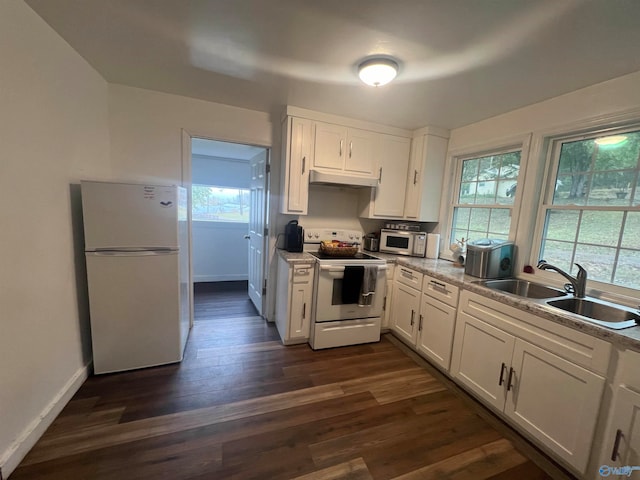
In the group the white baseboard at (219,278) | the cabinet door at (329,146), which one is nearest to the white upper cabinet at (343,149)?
the cabinet door at (329,146)

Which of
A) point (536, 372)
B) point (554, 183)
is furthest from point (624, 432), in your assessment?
point (554, 183)

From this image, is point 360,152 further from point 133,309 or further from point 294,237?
point 133,309

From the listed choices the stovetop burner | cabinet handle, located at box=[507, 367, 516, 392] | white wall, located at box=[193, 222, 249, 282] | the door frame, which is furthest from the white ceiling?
white wall, located at box=[193, 222, 249, 282]

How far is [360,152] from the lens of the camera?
2.83 meters

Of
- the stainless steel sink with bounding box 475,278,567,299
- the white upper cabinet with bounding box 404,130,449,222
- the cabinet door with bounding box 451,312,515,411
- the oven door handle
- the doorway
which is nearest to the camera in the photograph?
the cabinet door with bounding box 451,312,515,411

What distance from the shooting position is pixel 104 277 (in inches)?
75.9

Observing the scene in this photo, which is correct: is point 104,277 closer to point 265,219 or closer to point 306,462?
point 265,219

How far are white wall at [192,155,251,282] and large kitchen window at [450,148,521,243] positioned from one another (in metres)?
3.29

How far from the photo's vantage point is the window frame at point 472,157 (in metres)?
2.22

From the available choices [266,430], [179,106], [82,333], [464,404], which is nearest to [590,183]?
[464,404]

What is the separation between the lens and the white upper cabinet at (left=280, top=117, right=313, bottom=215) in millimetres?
2553

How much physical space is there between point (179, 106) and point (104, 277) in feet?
5.44

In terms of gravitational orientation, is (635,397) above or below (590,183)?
below

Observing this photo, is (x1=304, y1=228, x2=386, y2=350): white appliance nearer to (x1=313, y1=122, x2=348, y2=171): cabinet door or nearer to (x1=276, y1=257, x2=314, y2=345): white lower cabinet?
(x1=276, y1=257, x2=314, y2=345): white lower cabinet
